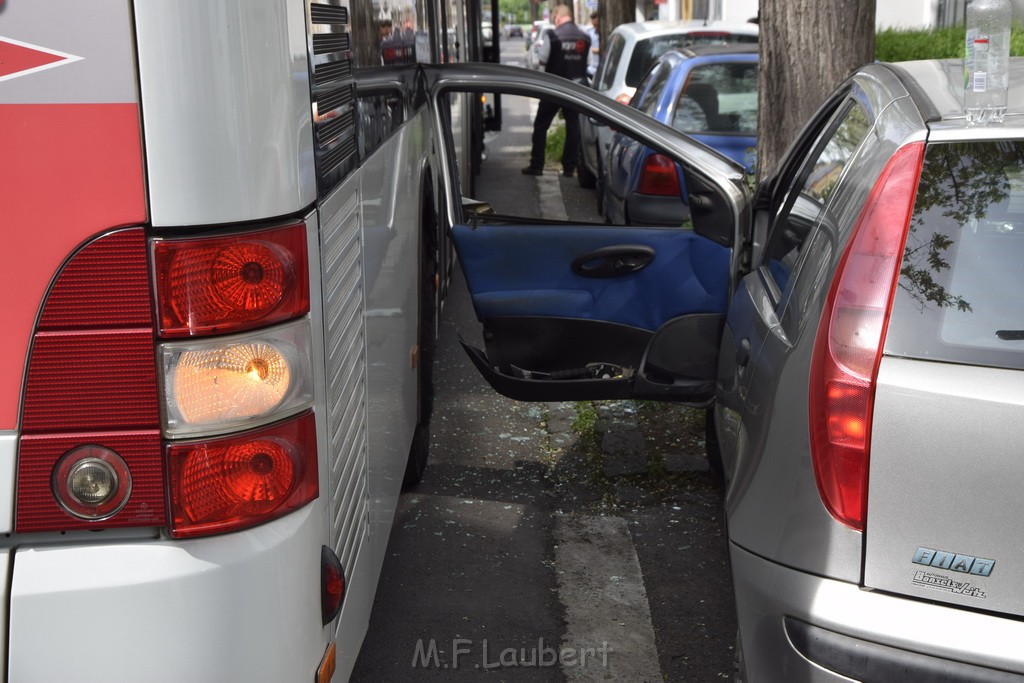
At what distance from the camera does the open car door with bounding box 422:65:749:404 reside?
418cm

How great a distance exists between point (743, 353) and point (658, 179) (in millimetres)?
5149

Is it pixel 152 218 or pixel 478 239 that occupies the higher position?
pixel 152 218

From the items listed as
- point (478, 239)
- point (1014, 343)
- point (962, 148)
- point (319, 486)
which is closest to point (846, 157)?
point (962, 148)

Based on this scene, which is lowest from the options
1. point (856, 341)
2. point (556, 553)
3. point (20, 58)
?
point (556, 553)

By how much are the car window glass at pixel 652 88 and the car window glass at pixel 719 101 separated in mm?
245

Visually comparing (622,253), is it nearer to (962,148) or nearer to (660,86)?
(962,148)

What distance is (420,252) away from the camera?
4.39 metres

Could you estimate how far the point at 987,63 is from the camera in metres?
2.61

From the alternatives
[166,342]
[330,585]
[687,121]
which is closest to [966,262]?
[330,585]

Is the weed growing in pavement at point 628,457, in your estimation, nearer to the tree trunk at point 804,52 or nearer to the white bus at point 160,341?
the tree trunk at point 804,52

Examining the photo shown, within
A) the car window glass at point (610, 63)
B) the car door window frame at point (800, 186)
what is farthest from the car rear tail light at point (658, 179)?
the car door window frame at point (800, 186)

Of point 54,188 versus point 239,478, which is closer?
point 54,188

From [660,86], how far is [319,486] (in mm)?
7330

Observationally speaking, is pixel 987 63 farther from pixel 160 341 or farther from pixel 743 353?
pixel 160 341
